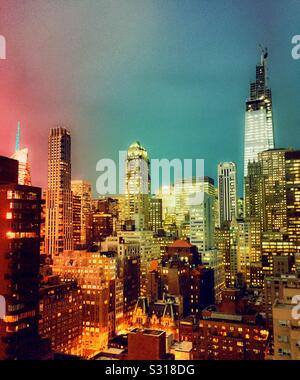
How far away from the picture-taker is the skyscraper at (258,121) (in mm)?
48188

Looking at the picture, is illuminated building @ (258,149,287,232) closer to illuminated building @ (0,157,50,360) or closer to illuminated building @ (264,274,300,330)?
illuminated building @ (264,274,300,330)

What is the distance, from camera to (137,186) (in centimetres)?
2898

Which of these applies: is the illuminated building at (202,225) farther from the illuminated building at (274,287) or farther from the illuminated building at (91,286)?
the illuminated building at (274,287)

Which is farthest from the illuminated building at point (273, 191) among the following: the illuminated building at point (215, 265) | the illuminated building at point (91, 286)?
the illuminated building at point (91, 286)

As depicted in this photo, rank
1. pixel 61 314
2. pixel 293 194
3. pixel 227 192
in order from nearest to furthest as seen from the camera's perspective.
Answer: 1. pixel 61 314
2. pixel 293 194
3. pixel 227 192

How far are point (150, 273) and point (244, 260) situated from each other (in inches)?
430

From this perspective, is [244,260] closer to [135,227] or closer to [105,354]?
[135,227]

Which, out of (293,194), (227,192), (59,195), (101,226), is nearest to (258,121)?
(227,192)

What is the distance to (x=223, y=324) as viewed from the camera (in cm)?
1251

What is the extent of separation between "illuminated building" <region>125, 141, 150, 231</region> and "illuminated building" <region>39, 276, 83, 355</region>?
1273 cm

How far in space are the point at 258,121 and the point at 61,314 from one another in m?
41.3

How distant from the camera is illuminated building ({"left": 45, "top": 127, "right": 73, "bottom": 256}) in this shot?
28.1 metres

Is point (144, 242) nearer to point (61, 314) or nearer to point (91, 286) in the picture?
point (91, 286)

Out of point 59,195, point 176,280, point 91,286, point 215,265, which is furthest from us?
point 59,195
